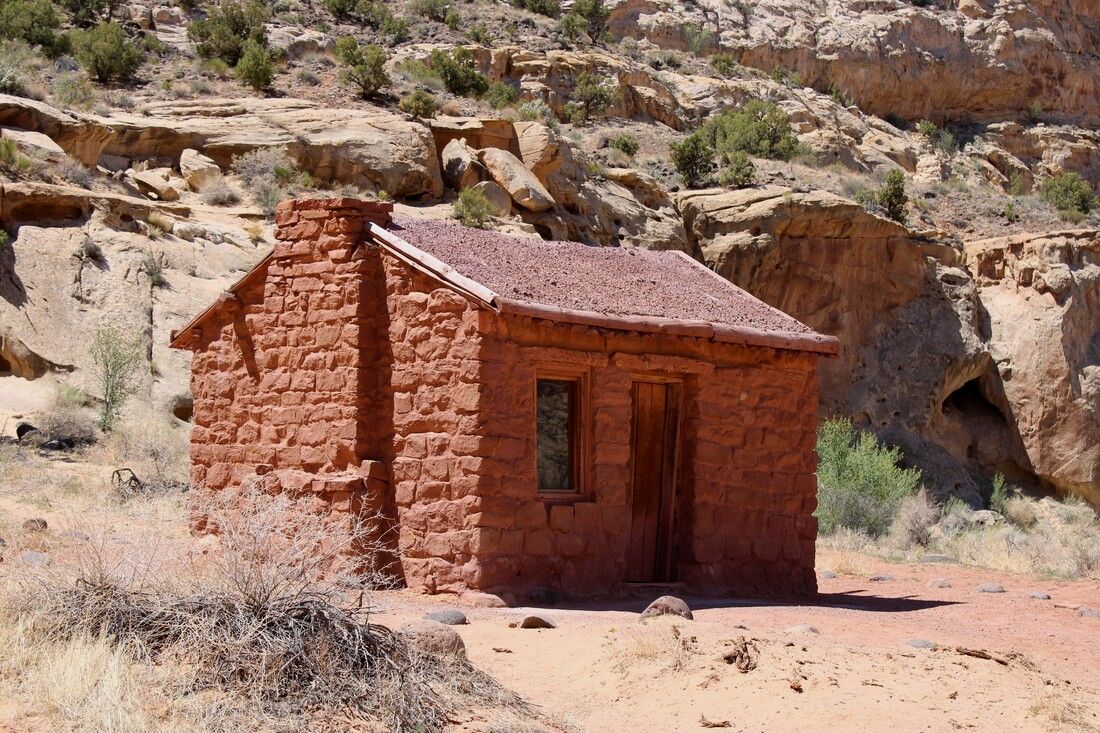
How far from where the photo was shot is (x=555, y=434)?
1156 cm

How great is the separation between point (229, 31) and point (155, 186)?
911 centimetres

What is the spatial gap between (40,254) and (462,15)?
2238cm

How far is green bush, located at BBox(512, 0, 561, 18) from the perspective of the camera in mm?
43719

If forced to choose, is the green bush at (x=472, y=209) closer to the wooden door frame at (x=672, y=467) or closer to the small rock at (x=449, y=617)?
the wooden door frame at (x=672, y=467)

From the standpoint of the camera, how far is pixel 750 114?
38.2m

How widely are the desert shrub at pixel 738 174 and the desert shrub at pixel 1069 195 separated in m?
11.0

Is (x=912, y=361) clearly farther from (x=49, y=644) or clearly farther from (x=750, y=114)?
(x=49, y=644)

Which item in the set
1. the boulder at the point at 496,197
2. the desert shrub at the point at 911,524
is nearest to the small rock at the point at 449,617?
the desert shrub at the point at 911,524

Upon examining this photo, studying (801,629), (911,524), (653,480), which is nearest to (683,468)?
(653,480)

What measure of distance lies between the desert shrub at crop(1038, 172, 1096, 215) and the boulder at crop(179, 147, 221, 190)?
76.9ft

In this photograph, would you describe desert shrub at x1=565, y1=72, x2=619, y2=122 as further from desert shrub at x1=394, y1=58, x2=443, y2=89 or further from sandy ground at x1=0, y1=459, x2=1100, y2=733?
sandy ground at x1=0, y1=459, x2=1100, y2=733

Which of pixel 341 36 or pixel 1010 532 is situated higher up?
pixel 341 36

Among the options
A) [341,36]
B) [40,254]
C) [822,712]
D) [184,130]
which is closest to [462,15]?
[341,36]

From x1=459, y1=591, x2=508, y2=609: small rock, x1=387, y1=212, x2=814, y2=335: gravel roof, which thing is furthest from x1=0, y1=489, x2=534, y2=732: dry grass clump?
x1=387, y1=212, x2=814, y2=335: gravel roof
